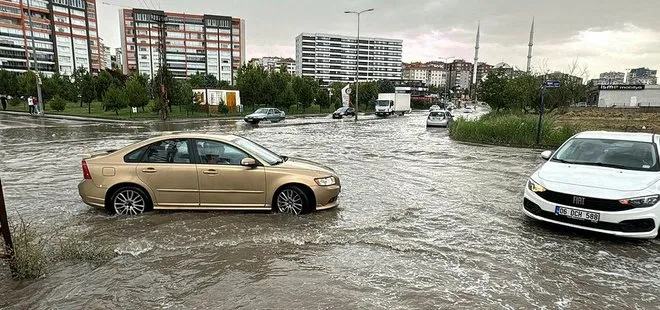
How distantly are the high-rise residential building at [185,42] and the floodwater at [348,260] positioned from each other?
126 metres

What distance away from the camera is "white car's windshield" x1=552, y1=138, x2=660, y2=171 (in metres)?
6.24

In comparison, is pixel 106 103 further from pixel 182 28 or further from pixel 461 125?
pixel 182 28

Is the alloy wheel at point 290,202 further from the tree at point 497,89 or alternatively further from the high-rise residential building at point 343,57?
the high-rise residential building at point 343,57

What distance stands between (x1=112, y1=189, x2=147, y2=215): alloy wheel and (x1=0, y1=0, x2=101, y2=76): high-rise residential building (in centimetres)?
9342

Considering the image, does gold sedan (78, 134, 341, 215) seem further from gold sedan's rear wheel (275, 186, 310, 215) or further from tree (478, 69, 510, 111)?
tree (478, 69, 510, 111)

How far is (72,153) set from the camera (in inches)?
565

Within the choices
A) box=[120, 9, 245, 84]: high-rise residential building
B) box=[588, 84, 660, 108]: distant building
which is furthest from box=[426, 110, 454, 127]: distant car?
box=[120, 9, 245, 84]: high-rise residential building

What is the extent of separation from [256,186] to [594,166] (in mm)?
5478

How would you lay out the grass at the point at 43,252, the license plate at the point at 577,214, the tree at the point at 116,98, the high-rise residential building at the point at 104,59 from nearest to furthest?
the grass at the point at 43,252, the license plate at the point at 577,214, the tree at the point at 116,98, the high-rise residential building at the point at 104,59

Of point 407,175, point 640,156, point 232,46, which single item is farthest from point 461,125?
point 232,46

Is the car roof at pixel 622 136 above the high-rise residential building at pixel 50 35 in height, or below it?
below

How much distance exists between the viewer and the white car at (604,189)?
207 inches

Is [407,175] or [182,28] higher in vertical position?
[182,28]

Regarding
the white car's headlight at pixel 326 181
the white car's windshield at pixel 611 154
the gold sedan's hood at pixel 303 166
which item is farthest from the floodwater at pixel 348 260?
the white car's windshield at pixel 611 154
